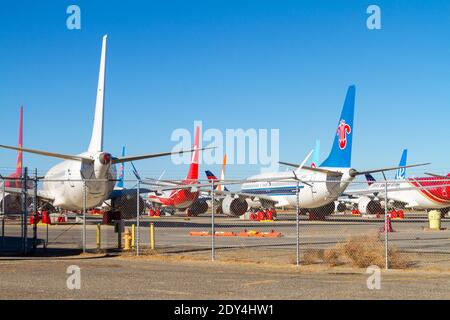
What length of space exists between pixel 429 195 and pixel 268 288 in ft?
158

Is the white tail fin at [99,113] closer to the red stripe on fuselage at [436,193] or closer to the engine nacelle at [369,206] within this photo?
the red stripe on fuselage at [436,193]

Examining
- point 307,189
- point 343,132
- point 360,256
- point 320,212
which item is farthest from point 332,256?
point 320,212

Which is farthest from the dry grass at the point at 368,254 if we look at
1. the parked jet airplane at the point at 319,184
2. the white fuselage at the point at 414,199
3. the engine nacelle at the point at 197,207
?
the engine nacelle at the point at 197,207

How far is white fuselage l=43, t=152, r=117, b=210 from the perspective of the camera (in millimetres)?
34812

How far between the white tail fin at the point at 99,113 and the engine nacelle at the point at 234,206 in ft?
75.3

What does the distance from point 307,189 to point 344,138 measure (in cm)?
611

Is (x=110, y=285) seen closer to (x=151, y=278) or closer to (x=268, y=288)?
(x=151, y=278)

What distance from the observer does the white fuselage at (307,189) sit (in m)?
45.3

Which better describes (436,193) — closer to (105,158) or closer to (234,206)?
(234,206)

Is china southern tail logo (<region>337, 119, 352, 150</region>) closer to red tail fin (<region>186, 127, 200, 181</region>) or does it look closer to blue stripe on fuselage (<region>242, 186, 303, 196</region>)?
blue stripe on fuselage (<region>242, 186, 303, 196</region>)

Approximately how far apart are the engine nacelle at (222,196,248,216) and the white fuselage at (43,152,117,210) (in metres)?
18.2
